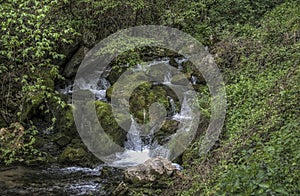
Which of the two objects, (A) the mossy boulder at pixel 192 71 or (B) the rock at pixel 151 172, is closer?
(B) the rock at pixel 151 172

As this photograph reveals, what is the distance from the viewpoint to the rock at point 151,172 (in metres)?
6.59

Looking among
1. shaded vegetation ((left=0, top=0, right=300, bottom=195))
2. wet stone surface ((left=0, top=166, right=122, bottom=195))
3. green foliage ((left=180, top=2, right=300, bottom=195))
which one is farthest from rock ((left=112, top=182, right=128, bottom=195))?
green foliage ((left=180, top=2, right=300, bottom=195))

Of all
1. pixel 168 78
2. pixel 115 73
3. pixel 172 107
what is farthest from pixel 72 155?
pixel 168 78

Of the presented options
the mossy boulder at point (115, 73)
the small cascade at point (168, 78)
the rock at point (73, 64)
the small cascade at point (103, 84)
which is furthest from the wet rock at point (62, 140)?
the small cascade at point (168, 78)

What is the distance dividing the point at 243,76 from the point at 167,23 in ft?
16.5

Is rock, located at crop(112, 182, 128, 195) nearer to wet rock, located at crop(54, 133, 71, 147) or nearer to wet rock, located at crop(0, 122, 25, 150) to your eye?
wet rock, located at crop(0, 122, 25, 150)

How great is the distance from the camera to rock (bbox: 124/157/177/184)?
21.6ft

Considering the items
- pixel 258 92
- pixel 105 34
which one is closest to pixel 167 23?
pixel 105 34

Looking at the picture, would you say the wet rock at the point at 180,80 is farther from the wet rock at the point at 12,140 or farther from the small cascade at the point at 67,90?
the wet rock at the point at 12,140

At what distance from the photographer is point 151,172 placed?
6.67 m

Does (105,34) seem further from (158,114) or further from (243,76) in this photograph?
(243,76)

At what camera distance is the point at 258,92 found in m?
6.70

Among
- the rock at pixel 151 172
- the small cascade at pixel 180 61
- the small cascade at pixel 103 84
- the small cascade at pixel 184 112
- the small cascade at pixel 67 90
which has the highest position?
the small cascade at pixel 180 61

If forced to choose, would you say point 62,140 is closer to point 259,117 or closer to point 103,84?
point 103,84
